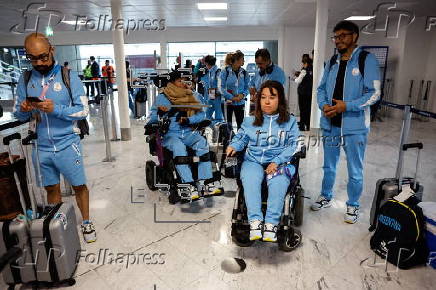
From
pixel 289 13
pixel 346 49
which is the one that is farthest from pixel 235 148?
pixel 289 13

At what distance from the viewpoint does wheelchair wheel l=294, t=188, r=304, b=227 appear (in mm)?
2561

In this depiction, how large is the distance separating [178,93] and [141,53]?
13.2m

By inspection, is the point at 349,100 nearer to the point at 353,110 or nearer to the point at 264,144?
the point at 353,110

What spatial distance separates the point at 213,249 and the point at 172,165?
0.90 m

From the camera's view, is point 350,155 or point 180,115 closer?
point 350,155

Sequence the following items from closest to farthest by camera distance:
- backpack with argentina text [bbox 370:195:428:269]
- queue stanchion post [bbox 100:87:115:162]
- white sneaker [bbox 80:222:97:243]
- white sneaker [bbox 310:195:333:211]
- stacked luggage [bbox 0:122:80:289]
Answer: stacked luggage [bbox 0:122:80:289]
backpack with argentina text [bbox 370:195:428:269]
white sneaker [bbox 80:222:97:243]
white sneaker [bbox 310:195:333:211]
queue stanchion post [bbox 100:87:115:162]

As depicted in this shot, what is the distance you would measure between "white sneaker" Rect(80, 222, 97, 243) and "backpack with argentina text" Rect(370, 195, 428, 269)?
2.20 metres

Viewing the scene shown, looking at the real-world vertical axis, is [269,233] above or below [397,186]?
below

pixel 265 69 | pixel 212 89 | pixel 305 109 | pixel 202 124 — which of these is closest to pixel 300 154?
pixel 202 124

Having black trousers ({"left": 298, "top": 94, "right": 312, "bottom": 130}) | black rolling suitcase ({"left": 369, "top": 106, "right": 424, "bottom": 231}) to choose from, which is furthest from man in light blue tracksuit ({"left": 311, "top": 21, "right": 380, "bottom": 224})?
black trousers ({"left": 298, "top": 94, "right": 312, "bottom": 130})

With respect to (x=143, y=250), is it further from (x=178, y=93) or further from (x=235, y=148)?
(x=178, y=93)

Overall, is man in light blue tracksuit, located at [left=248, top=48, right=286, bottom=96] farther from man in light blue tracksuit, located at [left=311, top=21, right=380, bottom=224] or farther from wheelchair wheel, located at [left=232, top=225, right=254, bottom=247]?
wheelchair wheel, located at [left=232, top=225, right=254, bottom=247]

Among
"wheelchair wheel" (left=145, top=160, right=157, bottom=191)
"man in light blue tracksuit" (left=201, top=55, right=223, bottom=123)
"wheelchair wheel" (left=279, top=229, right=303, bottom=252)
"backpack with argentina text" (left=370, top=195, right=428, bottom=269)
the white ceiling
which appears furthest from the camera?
the white ceiling

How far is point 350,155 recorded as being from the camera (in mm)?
2656
